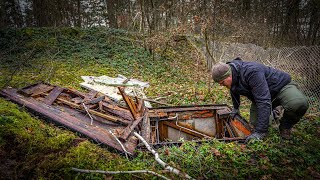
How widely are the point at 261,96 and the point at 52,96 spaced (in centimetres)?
402

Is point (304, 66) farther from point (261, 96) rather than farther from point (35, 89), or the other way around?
point (35, 89)

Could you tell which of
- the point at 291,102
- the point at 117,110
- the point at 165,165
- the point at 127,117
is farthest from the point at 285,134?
the point at 117,110

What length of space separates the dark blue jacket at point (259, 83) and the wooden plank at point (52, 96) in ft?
11.5

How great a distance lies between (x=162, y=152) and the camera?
289 cm

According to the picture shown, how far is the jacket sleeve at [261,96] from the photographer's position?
2.90m

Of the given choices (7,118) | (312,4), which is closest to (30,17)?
(7,118)

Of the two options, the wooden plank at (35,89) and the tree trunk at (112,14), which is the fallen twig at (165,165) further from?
the tree trunk at (112,14)

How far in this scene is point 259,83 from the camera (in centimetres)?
297

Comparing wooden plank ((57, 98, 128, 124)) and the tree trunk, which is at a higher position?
the tree trunk

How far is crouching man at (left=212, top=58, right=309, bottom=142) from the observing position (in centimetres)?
295

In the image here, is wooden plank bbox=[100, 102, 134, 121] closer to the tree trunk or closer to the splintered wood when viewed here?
the splintered wood

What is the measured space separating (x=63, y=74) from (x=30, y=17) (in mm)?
10184

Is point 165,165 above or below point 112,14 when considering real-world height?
below

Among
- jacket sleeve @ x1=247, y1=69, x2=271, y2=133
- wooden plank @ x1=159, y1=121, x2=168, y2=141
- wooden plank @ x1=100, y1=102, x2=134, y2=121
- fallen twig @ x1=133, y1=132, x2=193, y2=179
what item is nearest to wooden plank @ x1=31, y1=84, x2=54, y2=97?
wooden plank @ x1=100, y1=102, x2=134, y2=121
